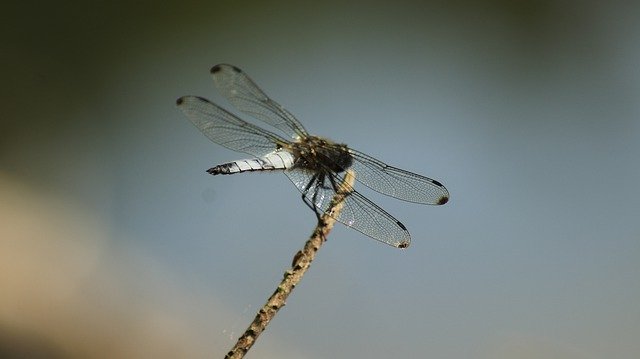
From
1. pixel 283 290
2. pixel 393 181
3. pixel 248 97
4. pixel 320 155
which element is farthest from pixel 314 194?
pixel 283 290

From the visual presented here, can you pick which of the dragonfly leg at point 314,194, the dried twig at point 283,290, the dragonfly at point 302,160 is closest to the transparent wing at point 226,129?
the dragonfly at point 302,160

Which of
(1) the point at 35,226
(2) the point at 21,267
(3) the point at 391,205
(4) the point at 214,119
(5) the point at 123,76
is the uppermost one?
(5) the point at 123,76

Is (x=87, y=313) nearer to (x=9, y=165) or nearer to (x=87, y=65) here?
(x=9, y=165)

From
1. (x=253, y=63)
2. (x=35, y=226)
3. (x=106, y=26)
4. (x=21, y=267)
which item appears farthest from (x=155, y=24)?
(x=21, y=267)

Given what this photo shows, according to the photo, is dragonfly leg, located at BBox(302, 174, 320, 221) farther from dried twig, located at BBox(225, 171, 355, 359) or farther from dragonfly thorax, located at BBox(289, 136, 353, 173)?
dried twig, located at BBox(225, 171, 355, 359)

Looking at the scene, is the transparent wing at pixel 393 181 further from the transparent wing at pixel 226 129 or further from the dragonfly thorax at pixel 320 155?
the transparent wing at pixel 226 129
